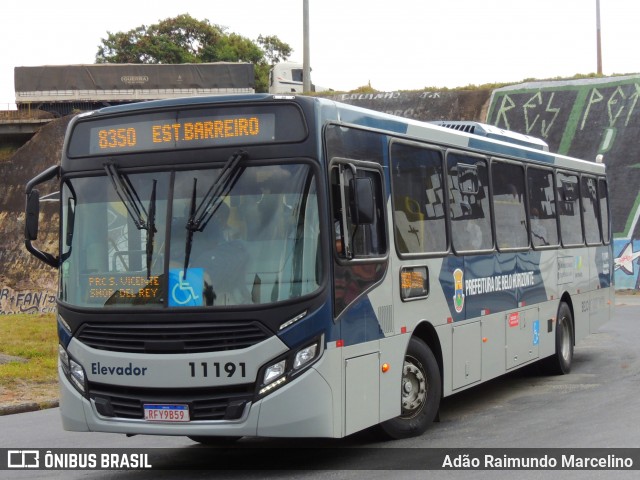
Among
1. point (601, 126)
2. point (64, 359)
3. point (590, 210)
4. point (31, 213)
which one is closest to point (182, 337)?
point (64, 359)

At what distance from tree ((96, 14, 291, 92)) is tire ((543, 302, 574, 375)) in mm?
68146

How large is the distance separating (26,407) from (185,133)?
595cm

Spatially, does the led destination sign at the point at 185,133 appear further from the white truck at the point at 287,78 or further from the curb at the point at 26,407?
the white truck at the point at 287,78

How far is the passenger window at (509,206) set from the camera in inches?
471

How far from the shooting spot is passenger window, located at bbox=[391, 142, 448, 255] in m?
9.46

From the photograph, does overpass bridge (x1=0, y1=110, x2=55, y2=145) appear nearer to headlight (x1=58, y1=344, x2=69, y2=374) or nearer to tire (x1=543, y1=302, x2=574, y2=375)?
tire (x1=543, y1=302, x2=574, y2=375)

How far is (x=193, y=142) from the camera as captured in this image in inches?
325

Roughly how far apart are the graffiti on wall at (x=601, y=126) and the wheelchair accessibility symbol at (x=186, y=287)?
31.6 meters

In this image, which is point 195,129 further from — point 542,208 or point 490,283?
point 542,208

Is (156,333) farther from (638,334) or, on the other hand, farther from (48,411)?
(638,334)

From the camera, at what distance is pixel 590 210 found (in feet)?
53.4

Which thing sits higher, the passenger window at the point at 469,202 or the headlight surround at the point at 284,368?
the passenger window at the point at 469,202

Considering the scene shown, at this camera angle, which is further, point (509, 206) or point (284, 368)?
point (509, 206)

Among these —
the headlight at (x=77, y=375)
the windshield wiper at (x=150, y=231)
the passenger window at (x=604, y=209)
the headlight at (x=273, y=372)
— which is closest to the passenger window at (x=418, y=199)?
the headlight at (x=273, y=372)
